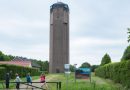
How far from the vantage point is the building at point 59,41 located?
122 metres

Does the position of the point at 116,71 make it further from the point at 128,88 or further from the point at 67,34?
the point at 67,34

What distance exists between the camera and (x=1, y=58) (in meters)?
133

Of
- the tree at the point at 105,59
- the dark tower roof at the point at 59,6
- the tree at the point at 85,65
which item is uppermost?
the dark tower roof at the point at 59,6

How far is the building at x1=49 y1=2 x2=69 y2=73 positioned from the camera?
122 meters

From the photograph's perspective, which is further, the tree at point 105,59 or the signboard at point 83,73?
the tree at point 105,59

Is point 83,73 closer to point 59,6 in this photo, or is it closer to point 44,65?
point 59,6

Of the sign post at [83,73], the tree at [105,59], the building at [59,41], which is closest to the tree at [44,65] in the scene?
the building at [59,41]

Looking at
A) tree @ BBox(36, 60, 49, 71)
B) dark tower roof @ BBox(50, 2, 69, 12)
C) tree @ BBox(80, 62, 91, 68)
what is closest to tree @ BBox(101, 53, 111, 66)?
dark tower roof @ BBox(50, 2, 69, 12)

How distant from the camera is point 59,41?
123875mm

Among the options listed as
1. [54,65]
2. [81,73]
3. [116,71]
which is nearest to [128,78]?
[116,71]

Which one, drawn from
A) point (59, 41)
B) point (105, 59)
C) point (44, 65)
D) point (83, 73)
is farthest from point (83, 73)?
point (44, 65)

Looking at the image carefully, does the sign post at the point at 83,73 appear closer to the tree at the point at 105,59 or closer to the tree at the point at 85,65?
the tree at the point at 105,59

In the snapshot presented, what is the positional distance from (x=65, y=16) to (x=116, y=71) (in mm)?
90639

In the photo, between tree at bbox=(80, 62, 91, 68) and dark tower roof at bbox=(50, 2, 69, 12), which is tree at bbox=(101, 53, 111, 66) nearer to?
dark tower roof at bbox=(50, 2, 69, 12)
